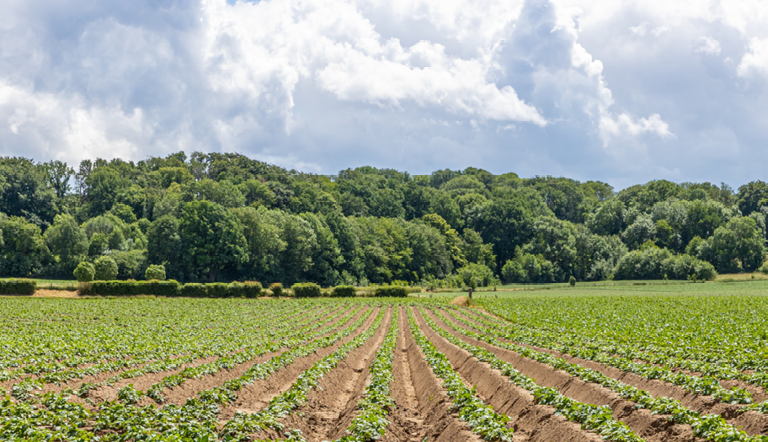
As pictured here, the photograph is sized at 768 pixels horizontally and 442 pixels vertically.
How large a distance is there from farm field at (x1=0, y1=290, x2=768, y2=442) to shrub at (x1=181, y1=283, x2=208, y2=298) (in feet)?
118

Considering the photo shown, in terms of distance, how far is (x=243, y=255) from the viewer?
297 ft

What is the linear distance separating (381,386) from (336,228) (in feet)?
317

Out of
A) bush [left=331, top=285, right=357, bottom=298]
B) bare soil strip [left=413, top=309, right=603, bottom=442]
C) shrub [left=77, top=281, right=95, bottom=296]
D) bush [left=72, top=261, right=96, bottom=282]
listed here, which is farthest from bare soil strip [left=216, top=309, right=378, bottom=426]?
bush [left=72, top=261, right=96, bottom=282]

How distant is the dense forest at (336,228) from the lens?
89.7 m

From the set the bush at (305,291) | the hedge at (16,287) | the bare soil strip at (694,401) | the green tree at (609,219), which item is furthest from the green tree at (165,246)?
the green tree at (609,219)

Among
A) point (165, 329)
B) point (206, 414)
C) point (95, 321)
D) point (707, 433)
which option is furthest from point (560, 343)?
point (95, 321)

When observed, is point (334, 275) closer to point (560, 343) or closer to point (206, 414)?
point (560, 343)

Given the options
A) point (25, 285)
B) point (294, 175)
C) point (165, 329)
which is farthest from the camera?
point (294, 175)

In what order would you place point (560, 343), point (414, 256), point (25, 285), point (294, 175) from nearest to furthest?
point (560, 343)
point (25, 285)
point (414, 256)
point (294, 175)

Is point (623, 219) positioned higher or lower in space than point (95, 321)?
higher

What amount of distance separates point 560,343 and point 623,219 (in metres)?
129

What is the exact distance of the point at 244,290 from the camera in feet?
223

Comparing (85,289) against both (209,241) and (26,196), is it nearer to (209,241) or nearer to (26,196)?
(209,241)

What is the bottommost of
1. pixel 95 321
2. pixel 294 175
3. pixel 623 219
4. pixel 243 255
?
pixel 95 321
